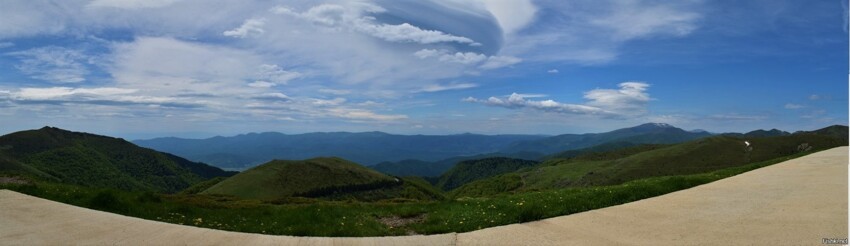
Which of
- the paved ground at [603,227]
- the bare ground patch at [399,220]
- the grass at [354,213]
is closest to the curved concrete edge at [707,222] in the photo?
the paved ground at [603,227]

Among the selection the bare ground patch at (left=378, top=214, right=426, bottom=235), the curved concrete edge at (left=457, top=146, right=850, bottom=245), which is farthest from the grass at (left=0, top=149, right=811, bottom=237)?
the curved concrete edge at (left=457, top=146, right=850, bottom=245)

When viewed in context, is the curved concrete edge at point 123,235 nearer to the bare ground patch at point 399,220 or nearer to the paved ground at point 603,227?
the paved ground at point 603,227

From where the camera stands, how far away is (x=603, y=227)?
1409 cm

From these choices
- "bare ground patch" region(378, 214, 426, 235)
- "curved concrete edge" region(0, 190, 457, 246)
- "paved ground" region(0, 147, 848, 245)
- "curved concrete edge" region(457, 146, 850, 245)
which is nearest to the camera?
"curved concrete edge" region(457, 146, 850, 245)

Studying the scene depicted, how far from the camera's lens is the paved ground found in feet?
39.9

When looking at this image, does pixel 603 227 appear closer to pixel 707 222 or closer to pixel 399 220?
pixel 707 222

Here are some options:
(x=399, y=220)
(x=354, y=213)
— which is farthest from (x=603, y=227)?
(x=354, y=213)

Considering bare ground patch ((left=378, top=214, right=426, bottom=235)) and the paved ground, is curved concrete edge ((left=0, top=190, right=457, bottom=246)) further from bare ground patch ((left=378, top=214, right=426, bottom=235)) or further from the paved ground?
bare ground patch ((left=378, top=214, right=426, bottom=235))

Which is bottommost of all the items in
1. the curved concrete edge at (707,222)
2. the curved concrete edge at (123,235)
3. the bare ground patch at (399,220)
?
the bare ground patch at (399,220)

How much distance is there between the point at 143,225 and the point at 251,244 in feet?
15.5

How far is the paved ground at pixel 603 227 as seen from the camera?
39.9 ft

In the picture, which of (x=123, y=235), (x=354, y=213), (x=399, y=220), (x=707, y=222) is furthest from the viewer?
(x=354, y=213)

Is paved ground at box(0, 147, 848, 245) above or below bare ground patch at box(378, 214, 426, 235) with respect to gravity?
above

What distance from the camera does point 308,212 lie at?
1878 centimetres
